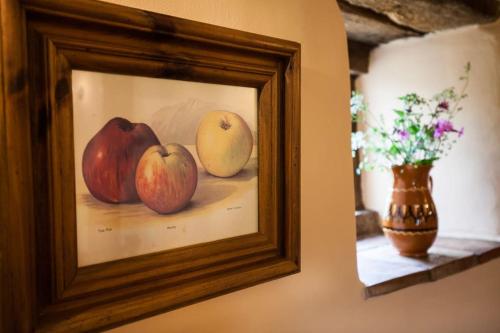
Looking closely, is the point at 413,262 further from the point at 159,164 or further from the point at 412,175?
the point at 159,164

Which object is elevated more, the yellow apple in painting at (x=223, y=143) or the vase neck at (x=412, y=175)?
the yellow apple in painting at (x=223, y=143)

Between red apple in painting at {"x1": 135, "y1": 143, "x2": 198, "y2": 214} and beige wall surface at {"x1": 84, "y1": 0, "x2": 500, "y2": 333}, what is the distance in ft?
0.62

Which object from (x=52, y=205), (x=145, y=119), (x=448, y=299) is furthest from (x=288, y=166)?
(x=448, y=299)

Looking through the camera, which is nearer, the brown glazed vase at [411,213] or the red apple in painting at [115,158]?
the red apple in painting at [115,158]

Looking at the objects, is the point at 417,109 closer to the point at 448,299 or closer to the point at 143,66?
the point at 448,299

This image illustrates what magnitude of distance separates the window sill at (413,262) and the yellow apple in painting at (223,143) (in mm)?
504

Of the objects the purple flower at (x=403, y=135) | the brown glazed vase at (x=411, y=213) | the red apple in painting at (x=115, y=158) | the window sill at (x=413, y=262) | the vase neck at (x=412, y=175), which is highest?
the purple flower at (x=403, y=135)

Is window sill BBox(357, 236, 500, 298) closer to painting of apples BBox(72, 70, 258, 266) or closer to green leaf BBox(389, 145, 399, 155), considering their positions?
green leaf BBox(389, 145, 399, 155)

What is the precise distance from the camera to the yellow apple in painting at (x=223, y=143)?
0.73 meters

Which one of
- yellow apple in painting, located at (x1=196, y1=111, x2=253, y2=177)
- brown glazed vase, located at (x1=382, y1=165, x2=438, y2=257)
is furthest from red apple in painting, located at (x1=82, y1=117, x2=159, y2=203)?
brown glazed vase, located at (x1=382, y1=165, x2=438, y2=257)

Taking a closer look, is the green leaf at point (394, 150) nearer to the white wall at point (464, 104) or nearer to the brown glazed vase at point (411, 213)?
the brown glazed vase at point (411, 213)

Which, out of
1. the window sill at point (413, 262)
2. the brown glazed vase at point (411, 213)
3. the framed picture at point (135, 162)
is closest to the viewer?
the framed picture at point (135, 162)

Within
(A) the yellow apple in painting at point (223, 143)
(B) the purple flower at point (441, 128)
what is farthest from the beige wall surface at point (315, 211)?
(B) the purple flower at point (441, 128)

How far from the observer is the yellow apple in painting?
73 centimetres
